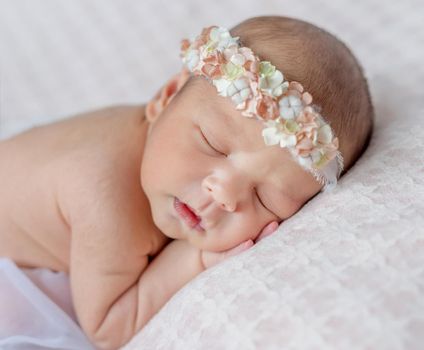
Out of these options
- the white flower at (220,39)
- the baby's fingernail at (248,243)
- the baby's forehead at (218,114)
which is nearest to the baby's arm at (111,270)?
the baby's fingernail at (248,243)

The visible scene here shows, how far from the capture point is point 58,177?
1404 millimetres

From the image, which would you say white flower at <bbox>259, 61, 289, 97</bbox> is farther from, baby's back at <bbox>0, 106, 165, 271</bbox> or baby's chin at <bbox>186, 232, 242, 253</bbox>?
baby's back at <bbox>0, 106, 165, 271</bbox>

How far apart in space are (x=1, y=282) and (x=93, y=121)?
0.41m

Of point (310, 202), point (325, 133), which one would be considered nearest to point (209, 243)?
point (310, 202)

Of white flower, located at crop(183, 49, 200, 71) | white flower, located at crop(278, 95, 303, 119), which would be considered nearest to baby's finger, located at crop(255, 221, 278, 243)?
white flower, located at crop(278, 95, 303, 119)

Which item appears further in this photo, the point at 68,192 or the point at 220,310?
the point at 68,192

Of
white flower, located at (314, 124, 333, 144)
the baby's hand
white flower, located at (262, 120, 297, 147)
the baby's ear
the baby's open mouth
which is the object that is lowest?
the baby's hand

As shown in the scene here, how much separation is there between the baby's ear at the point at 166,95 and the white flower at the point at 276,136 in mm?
351

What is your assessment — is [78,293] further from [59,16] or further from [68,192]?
[59,16]

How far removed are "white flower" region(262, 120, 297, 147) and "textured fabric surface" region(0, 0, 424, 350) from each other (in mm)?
127

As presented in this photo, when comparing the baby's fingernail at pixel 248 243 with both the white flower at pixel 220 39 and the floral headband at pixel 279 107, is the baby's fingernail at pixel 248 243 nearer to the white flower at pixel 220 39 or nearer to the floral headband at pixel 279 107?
the floral headband at pixel 279 107

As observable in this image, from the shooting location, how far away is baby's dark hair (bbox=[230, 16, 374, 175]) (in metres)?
1.21

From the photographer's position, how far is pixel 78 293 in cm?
138

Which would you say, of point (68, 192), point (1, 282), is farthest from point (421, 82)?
point (1, 282)
